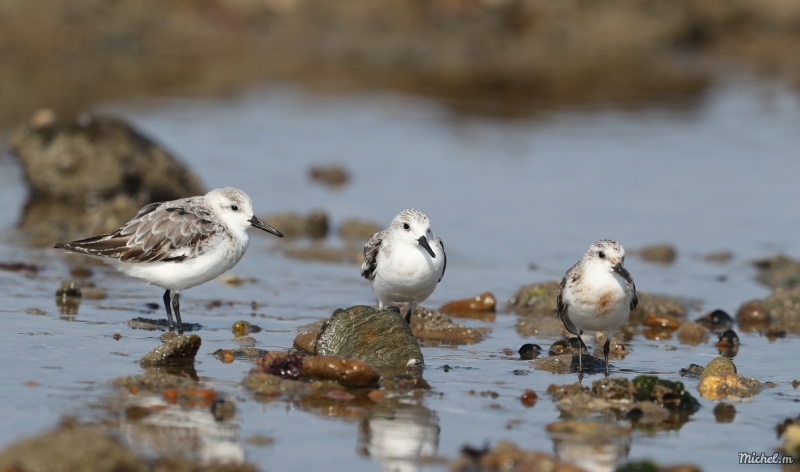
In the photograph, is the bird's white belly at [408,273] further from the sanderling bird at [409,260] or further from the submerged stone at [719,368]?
the submerged stone at [719,368]

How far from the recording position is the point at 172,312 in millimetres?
12039

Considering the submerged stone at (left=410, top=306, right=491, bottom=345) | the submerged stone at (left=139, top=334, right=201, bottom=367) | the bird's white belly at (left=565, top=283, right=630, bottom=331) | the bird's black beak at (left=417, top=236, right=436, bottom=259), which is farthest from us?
the submerged stone at (left=410, top=306, right=491, bottom=345)

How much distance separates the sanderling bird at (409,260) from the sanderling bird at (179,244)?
1.48 m

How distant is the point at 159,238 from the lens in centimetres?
1105

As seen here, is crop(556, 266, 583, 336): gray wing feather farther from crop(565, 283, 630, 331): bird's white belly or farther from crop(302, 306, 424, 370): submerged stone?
crop(302, 306, 424, 370): submerged stone

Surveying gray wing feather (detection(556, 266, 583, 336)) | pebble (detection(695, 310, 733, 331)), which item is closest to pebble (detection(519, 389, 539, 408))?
gray wing feather (detection(556, 266, 583, 336))

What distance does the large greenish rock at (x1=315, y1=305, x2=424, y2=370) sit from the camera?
10109mm

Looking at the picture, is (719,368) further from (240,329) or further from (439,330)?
(240,329)

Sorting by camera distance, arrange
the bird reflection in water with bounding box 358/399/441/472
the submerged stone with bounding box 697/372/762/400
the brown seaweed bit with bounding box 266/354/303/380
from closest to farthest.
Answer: the bird reflection in water with bounding box 358/399/441/472 → the brown seaweed bit with bounding box 266/354/303/380 → the submerged stone with bounding box 697/372/762/400

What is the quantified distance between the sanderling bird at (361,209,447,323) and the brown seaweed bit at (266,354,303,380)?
6.15 feet

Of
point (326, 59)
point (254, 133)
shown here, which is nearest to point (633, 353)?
point (254, 133)

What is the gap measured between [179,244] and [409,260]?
2.27m

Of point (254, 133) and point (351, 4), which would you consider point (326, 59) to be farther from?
point (254, 133)

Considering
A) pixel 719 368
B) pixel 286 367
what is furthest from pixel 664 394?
pixel 286 367
